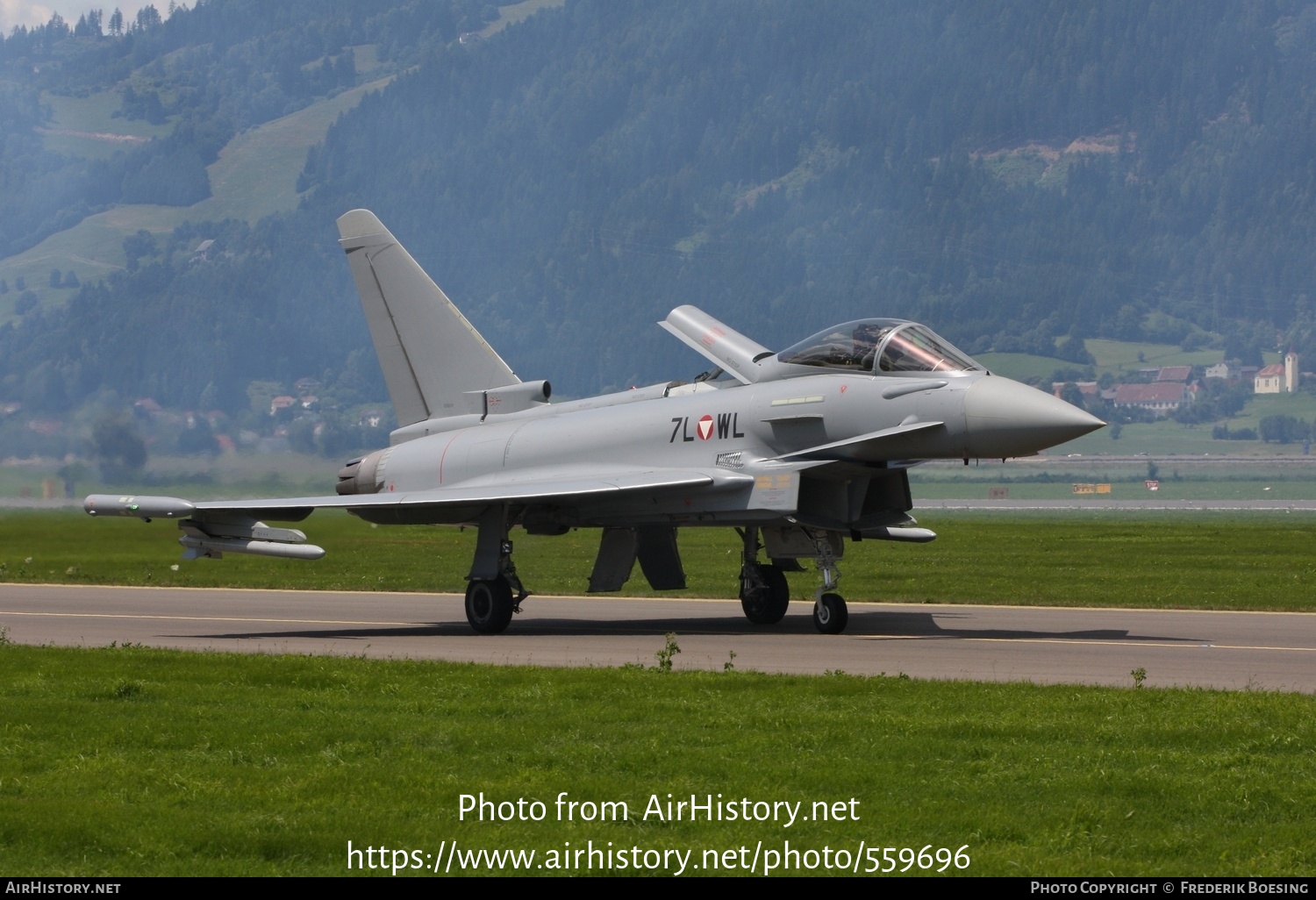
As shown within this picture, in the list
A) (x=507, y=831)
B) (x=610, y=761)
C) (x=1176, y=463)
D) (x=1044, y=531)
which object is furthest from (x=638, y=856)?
(x=1176, y=463)

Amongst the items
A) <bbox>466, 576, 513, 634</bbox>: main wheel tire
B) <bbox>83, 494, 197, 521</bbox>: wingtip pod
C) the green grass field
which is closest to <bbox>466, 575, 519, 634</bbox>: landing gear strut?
<bbox>466, 576, 513, 634</bbox>: main wheel tire

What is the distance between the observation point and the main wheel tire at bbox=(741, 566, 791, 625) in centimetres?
1948

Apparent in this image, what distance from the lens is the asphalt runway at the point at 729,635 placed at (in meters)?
14.4

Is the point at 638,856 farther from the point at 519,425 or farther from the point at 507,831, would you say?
the point at 519,425

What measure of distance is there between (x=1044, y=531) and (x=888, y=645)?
1318 inches

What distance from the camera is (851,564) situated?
3200cm

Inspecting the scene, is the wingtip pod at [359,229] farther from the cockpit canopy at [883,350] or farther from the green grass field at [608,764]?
the green grass field at [608,764]

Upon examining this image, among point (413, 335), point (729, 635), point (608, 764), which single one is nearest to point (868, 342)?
point (729, 635)

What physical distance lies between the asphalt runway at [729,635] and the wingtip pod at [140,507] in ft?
4.58

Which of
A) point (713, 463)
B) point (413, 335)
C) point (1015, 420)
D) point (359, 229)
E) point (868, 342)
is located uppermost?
point (359, 229)

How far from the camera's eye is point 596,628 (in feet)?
63.8

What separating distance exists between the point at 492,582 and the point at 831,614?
162 inches

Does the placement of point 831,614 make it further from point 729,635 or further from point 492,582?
point 492,582

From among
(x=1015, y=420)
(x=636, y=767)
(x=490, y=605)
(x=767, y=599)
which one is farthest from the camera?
(x=767, y=599)
